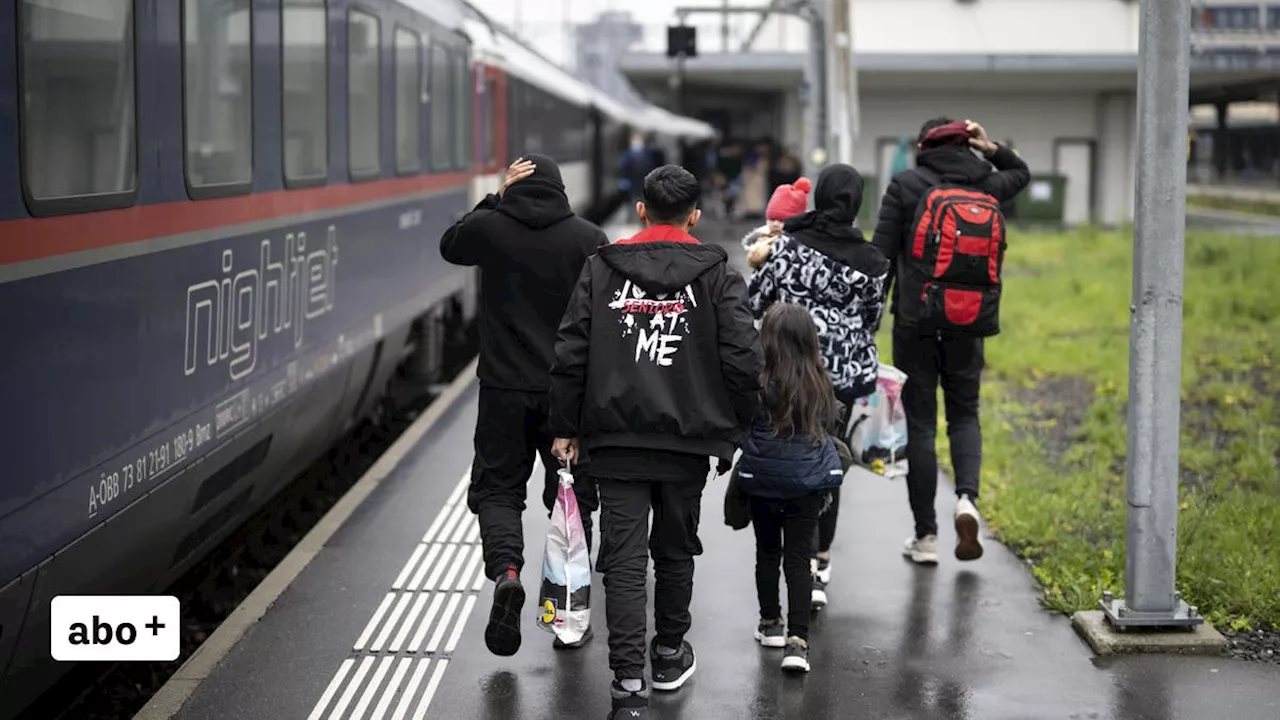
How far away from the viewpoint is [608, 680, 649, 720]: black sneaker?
5211 mm

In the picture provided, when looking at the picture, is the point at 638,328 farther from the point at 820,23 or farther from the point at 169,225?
the point at 820,23

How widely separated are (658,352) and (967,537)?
7.50ft

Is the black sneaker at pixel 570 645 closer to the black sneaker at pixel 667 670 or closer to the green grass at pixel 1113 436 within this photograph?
the black sneaker at pixel 667 670

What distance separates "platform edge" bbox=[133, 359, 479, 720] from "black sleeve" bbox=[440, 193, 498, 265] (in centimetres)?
164

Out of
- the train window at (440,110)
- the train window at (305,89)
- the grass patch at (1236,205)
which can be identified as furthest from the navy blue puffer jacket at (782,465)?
the grass patch at (1236,205)

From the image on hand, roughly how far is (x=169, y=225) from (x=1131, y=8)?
100 feet

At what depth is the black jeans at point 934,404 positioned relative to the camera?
7020 mm

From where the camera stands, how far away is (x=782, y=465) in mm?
5598

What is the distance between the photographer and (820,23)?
19531 mm

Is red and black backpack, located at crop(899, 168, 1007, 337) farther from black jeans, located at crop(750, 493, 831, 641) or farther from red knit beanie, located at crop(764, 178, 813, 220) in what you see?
black jeans, located at crop(750, 493, 831, 641)

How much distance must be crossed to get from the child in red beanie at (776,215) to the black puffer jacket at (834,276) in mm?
43

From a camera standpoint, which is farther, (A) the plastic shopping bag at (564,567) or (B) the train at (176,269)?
(A) the plastic shopping bag at (564,567)

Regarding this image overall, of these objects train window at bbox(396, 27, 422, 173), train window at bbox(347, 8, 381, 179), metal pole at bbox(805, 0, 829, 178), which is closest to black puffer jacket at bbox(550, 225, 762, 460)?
train window at bbox(347, 8, 381, 179)

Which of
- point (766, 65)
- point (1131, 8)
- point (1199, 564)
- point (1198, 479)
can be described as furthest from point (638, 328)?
point (1131, 8)
